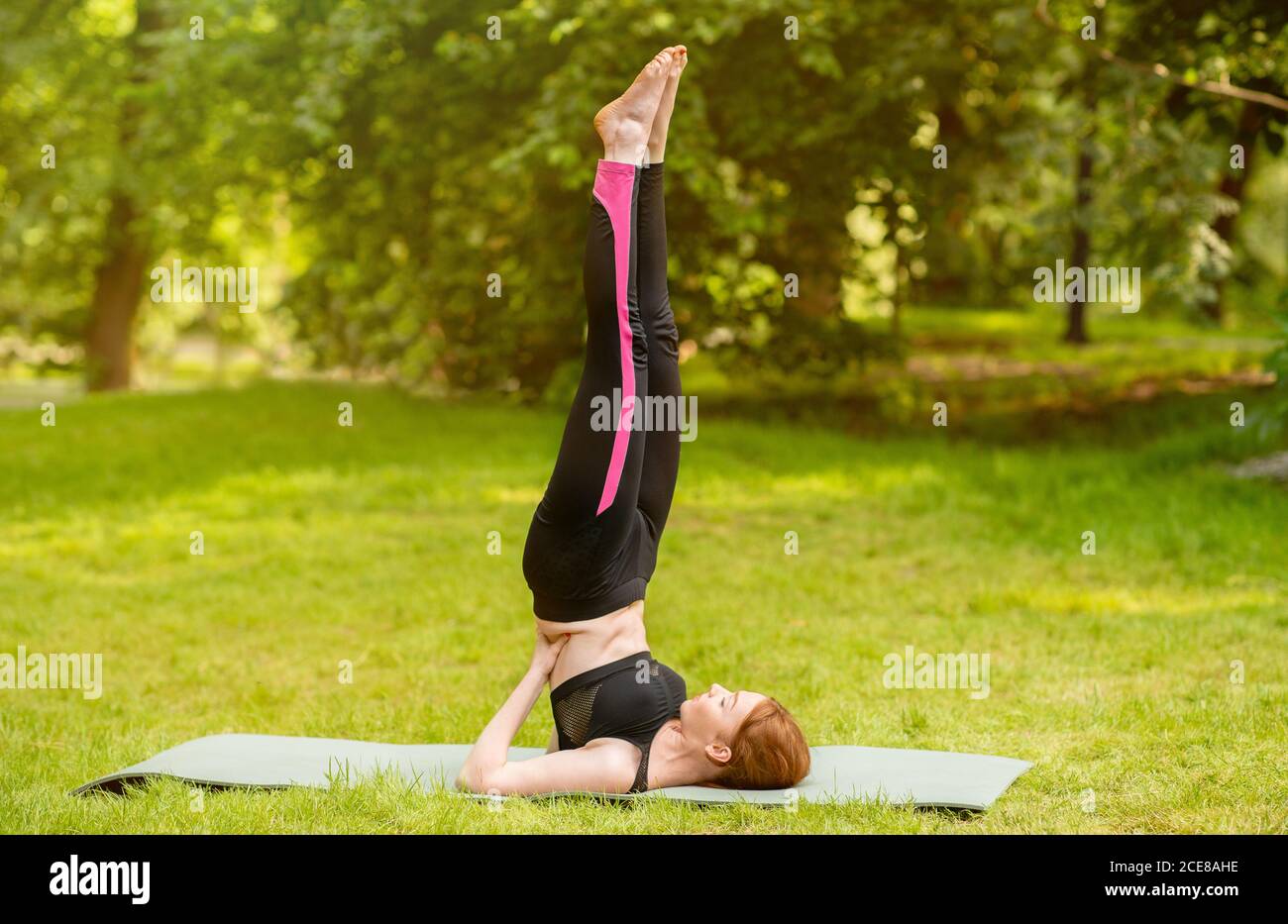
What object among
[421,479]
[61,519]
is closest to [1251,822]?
[421,479]

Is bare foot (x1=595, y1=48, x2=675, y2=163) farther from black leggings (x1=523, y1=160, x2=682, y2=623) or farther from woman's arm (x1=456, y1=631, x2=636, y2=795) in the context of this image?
woman's arm (x1=456, y1=631, x2=636, y2=795)

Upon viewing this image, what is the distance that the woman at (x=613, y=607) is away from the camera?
4402mm

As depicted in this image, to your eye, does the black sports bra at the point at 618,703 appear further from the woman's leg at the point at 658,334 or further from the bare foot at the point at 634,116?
the bare foot at the point at 634,116

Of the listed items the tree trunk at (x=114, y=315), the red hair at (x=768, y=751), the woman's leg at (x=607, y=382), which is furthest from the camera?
the tree trunk at (x=114, y=315)

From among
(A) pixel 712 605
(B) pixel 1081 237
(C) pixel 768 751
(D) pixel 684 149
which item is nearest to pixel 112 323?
(D) pixel 684 149

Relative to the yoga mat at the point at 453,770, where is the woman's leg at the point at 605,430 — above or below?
above

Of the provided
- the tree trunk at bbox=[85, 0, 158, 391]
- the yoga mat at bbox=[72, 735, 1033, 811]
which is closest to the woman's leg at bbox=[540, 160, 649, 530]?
the yoga mat at bbox=[72, 735, 1033, 811]

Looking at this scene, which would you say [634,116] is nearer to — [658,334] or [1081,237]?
[658,334]

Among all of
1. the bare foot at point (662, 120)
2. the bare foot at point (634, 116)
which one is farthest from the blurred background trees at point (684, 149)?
the bare foot at point (634, 116)

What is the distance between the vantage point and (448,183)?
15.4 metres

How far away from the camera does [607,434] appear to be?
174 inches

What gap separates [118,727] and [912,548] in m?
5.25

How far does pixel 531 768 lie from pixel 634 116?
2.29m

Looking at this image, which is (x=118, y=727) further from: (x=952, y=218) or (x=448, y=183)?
(x=952, y=218)
